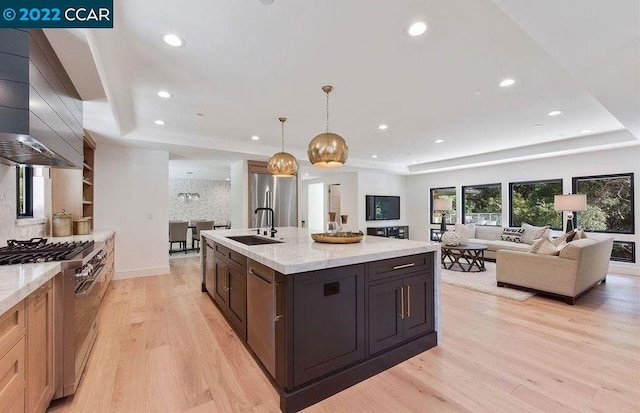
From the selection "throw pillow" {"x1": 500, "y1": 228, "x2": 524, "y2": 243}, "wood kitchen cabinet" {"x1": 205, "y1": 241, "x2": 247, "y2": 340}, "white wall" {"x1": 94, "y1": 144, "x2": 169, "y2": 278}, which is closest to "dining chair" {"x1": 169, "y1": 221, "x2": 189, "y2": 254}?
"white wall" {"x1": 94, "y1": 144, "x2": 169, "y2": 278}

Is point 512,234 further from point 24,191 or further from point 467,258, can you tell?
point 24,191

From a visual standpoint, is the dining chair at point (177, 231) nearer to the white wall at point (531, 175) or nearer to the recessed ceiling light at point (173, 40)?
the recessed ceiling light at point (173, 40)

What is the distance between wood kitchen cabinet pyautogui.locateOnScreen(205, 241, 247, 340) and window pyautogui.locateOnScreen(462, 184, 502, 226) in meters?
6.88

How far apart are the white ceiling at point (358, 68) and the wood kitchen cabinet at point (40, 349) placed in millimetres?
1701

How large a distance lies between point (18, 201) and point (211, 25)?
2.46m

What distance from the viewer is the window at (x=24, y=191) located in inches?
104

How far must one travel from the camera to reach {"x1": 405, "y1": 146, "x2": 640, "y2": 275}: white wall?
5.23 metres

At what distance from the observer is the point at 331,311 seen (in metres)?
1.90

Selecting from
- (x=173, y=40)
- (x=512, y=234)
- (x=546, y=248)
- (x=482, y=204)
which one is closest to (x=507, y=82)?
(x=546, y=248)

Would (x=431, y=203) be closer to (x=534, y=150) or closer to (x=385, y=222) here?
(x=385, y=222)

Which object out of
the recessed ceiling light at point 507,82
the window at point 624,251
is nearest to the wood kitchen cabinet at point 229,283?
the recessed ceiling light at point 507,82

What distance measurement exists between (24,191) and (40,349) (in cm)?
212

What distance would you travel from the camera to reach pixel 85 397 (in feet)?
6.09

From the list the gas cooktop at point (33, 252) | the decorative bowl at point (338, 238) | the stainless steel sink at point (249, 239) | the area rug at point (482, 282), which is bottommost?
the area rug at point (482, 282)
